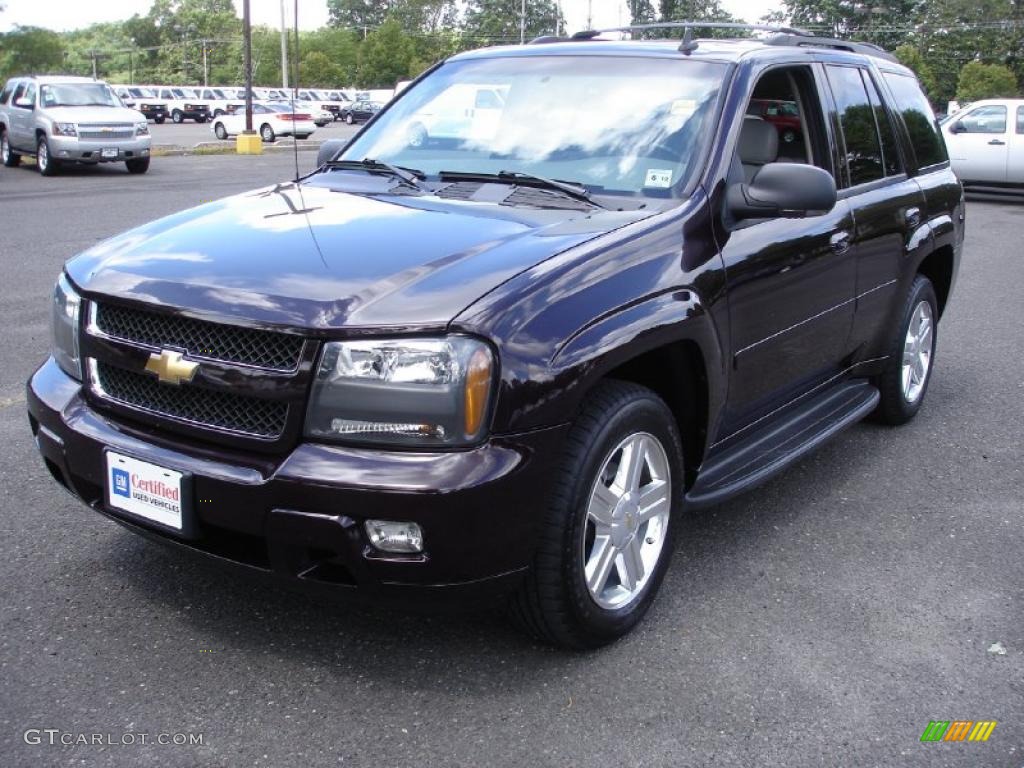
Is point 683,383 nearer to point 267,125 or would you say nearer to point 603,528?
point 603,528

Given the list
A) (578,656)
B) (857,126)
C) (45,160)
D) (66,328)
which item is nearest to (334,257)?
(66,328)

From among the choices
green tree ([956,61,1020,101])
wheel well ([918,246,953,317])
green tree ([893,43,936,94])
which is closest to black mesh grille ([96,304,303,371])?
wheel well ([918,246,953,317])

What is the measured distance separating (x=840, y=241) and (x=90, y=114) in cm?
1792

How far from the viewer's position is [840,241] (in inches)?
173

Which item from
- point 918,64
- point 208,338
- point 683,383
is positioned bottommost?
point 683,383

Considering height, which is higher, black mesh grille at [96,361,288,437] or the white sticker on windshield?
the white sticker on windshield

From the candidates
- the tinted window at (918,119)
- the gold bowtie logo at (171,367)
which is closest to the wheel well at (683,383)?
the gold bowtie logo at (171,367)

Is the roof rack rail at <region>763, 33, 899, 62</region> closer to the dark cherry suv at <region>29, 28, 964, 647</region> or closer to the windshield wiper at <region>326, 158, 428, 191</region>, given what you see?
the dark cherry suv at <region>29, 28, 964, 647</region>

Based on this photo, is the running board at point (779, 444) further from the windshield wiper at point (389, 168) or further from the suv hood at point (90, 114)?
the suv hood at point (90, 114)

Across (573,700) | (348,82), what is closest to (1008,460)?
(573,700)

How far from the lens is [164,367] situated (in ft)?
9.58

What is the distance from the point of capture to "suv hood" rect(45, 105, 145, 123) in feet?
62.3

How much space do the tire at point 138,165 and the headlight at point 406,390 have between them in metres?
19.0

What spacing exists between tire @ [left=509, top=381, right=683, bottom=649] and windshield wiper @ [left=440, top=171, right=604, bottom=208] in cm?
79
